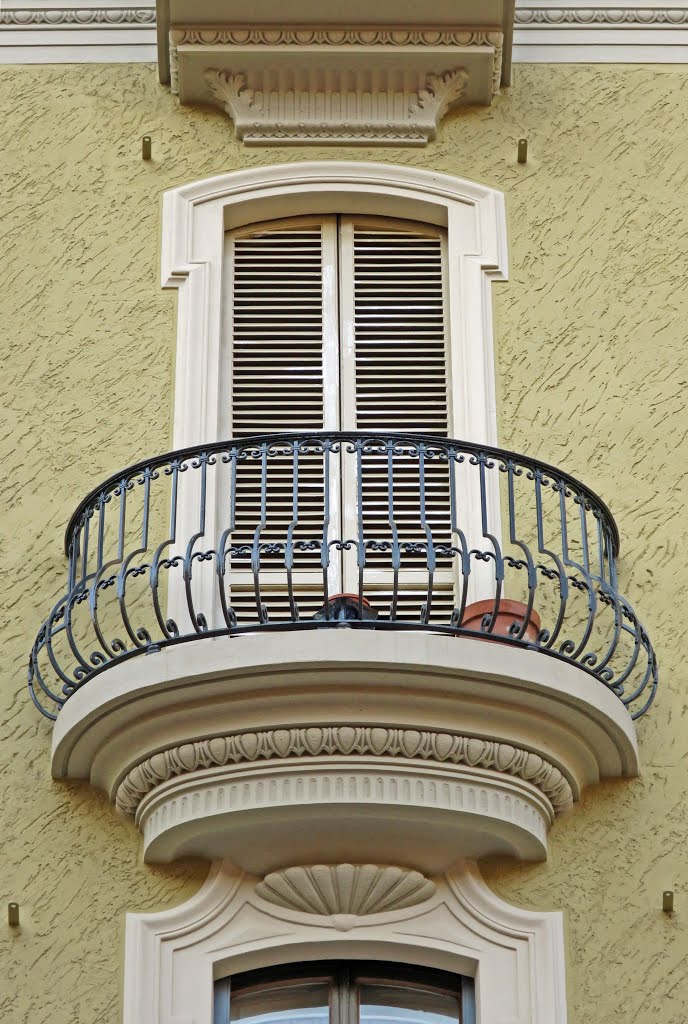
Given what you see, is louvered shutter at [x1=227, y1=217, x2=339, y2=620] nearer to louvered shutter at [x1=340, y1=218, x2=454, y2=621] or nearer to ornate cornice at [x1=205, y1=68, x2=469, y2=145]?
louvered shutter at [x1=340, y1=218, x2=454, y2=621]

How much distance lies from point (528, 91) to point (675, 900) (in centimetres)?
495

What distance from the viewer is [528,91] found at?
1160 centimetres

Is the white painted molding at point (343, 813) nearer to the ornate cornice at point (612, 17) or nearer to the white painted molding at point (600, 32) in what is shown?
the white painted molding at point (600, 32)

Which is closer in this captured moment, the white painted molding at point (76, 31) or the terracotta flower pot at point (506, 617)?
the terracotta flower pot at point (506, 617)

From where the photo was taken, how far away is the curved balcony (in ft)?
28.6

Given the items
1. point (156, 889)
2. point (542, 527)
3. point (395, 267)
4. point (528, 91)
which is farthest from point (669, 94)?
point (156, 889)

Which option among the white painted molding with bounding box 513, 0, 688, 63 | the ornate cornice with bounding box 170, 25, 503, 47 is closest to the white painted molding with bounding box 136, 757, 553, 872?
the ornate cornice with bounding box 170, 25, 503, 47

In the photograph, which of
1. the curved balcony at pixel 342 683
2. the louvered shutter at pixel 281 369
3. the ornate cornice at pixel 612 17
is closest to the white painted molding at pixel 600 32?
the ornate cornice at pixel 612 17

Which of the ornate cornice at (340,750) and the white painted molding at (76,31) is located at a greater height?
the white painted molding at (76,31)

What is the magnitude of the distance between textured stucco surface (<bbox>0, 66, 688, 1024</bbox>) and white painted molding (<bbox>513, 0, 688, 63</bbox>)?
0.13 m

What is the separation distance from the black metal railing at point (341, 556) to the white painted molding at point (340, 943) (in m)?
1.16

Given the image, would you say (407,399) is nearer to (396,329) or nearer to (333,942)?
(396,329)

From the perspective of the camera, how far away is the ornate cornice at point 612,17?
38.7 feet

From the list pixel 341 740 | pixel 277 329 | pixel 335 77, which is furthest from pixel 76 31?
pixel 341 740
